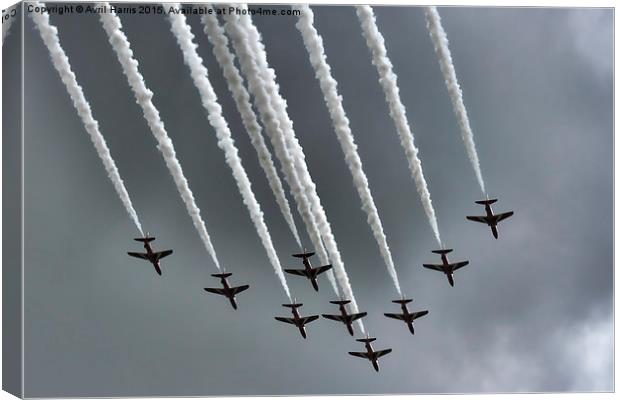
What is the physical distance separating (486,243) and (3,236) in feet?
57.9

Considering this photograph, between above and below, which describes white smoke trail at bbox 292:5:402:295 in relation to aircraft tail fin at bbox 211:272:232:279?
above

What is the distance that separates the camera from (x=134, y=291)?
44719mm

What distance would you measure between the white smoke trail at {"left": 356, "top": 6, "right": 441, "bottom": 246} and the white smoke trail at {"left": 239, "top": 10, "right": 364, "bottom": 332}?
369 cm

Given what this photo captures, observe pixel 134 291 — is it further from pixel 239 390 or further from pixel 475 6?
pixel 475 6

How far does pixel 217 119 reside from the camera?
140ft

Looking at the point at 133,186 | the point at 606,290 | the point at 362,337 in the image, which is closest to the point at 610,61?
the point at 606,290

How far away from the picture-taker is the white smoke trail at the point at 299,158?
1593 inches

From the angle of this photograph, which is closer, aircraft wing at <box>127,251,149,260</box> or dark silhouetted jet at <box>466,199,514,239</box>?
aircraft wing at <box>127,251,149,260</box>

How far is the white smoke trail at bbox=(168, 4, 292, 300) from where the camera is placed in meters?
41.8

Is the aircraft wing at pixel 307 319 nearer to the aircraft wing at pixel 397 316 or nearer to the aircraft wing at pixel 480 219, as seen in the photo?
the aircraft wing at pixel 397 316

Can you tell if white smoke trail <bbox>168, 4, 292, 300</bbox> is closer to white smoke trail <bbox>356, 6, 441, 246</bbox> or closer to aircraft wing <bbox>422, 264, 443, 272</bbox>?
white smoke trail <bbox>356, 6, 441, 246</bbox>

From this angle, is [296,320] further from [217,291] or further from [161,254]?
[161,254]

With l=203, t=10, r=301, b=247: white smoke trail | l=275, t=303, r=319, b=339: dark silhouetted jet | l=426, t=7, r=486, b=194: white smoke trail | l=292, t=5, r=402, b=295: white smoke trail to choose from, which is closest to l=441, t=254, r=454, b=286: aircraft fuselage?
l=292, t=5, r=402, b=295: white smoke trail

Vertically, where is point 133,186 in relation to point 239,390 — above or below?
above
